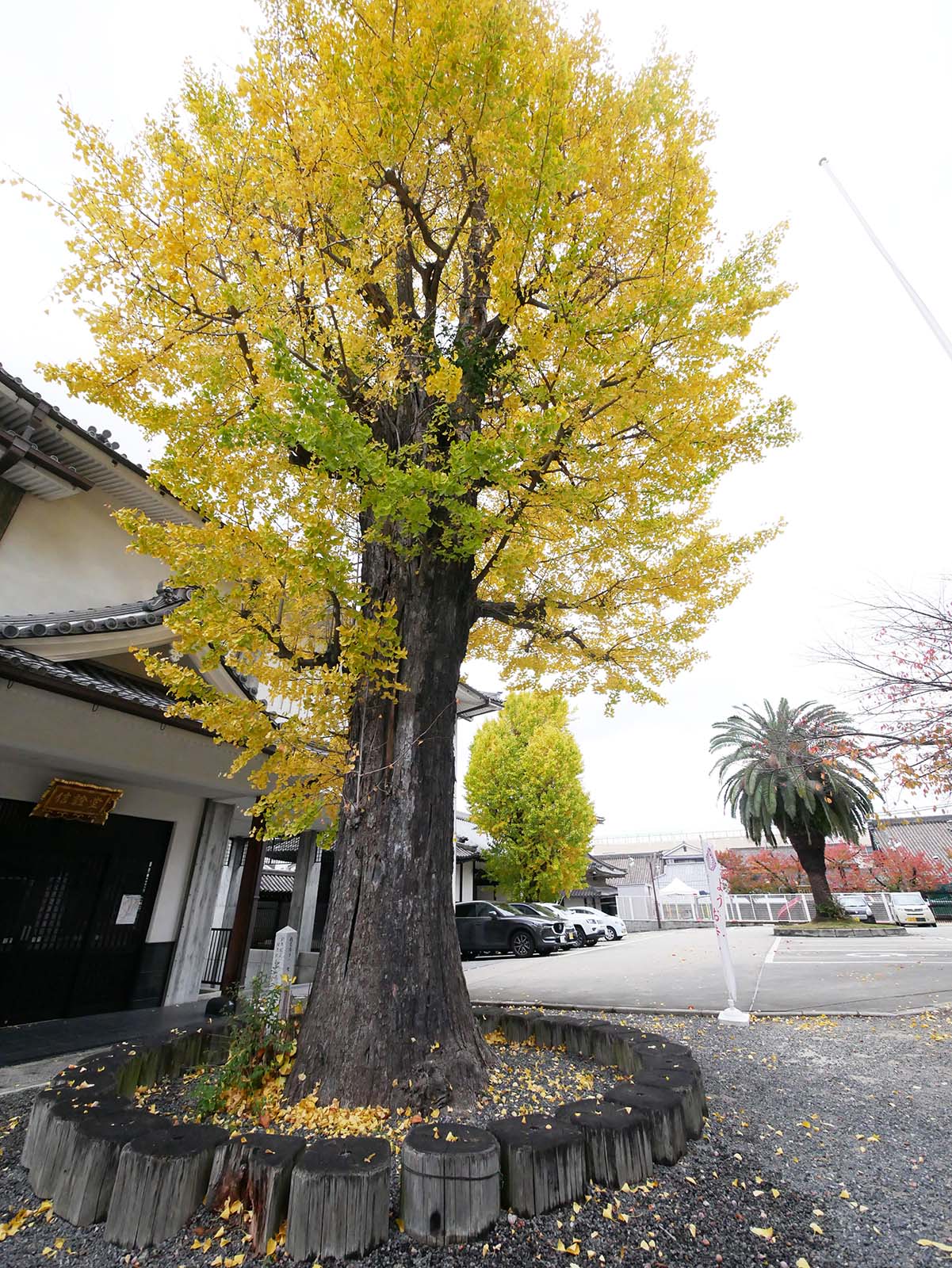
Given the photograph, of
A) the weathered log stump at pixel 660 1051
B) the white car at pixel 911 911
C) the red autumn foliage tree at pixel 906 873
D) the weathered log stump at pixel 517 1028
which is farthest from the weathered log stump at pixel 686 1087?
the red autumn foliage tree at pixel 906 873

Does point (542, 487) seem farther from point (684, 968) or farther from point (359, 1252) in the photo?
point (684, 968)

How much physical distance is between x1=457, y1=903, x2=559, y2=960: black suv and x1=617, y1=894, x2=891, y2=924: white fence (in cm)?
781

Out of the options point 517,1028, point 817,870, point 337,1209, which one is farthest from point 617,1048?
point 817,870

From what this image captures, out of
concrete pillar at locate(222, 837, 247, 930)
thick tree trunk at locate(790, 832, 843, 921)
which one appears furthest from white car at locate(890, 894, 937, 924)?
concrete pillar at locate(222, 837, 247, 930)

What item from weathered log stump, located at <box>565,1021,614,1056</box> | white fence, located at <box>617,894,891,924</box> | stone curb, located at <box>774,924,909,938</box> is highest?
white fence, located at <box>617,894,891,924</box>

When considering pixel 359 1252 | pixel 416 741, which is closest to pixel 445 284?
pixel 416 741

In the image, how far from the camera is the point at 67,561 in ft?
24.3

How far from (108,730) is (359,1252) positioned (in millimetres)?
5328

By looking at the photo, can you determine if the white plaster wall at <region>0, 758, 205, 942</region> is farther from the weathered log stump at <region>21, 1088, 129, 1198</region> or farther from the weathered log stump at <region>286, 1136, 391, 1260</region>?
the weathered log stump at <region>286, 1136, 391, 1260</region>

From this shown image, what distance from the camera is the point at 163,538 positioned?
375cm

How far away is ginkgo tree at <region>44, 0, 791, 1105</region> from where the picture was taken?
367cm

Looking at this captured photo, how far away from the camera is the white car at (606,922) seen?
20237 millimetres

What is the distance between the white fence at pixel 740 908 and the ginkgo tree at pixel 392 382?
762 inches

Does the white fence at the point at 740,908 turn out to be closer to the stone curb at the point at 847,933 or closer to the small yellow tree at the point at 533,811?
the stone curb at the point at 847,933
